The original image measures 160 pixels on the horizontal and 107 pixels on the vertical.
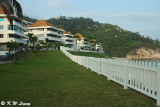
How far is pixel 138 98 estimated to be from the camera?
6.37 metres

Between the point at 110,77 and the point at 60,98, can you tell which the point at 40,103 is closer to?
the point at 60,98

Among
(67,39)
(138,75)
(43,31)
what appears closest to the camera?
(138,75)

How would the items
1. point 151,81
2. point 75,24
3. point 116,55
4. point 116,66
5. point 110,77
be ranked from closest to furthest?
point 151,81, point 116,66, point 110,77, point 116,55, point 75,24

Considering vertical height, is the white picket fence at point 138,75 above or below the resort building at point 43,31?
below

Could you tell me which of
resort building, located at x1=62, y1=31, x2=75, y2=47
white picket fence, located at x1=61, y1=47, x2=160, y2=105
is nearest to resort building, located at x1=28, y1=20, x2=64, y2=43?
resort building, located at x1=62, y1=31, x2=75, y2=47

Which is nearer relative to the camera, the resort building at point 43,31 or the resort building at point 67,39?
the resort building at point 43,31

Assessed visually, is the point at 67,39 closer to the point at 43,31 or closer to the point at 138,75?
the point at 43,31

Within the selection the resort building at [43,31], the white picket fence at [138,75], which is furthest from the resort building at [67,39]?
the white picket fence at [138,75]

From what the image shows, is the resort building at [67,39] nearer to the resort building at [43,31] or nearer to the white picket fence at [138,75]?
the resort building at [43,31]

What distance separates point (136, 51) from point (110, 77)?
113 meters

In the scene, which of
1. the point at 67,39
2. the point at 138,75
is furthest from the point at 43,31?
the point at 138,75

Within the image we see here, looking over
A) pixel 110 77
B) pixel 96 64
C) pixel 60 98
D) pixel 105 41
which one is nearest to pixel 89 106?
pixel 60 98

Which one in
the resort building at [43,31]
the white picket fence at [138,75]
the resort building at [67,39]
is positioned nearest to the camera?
the white picket fence at [138,75]

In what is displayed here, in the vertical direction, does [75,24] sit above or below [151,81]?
above
